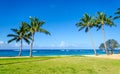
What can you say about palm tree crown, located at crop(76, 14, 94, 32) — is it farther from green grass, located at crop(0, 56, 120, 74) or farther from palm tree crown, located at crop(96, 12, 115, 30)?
green grass, located at crop(0, 56, 120, 74)

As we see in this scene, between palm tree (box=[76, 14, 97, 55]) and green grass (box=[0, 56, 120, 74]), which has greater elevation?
palm tree (box=[76, 14, 97, 55])

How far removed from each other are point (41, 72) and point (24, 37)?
43969 mm

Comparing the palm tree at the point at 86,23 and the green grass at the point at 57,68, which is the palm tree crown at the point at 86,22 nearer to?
the palm tree at the point at 86,23

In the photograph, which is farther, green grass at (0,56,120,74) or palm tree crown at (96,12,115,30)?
palm tree crown at (96,12,115,30)

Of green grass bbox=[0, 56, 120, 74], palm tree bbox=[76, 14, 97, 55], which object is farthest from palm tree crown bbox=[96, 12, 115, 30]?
green grass bbox=[0, 56, 120, 74]

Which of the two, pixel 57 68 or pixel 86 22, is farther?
pixel 86 22

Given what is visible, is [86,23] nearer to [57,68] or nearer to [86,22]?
[86,22]

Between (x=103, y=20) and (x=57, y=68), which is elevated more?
(x=103, y=20)

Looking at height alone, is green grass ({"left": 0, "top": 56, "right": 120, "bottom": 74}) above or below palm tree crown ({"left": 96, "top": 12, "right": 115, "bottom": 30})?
below

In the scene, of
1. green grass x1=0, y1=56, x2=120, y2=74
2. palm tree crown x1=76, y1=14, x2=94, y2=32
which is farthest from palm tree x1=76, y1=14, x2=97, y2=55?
green grass x1=0, y1=56, x2=120, y2=74

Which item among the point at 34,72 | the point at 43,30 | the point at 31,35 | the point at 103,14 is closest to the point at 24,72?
the point at 34,72

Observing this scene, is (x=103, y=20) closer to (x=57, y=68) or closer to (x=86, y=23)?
(x=86, y=23)

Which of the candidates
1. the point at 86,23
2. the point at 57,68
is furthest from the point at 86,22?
the point at 57,68

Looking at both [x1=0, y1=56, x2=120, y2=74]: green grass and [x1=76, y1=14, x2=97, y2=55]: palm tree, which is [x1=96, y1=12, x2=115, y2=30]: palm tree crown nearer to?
[x1=76, y1=14, x2=97, y2=55]: palm tree
